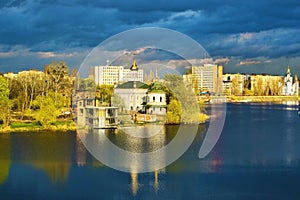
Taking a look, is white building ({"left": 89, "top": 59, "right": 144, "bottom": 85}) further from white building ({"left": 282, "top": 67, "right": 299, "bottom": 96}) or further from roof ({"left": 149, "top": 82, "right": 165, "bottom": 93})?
white building ({"left": 282, "top": 67, "right": 299, "bottom": 96})

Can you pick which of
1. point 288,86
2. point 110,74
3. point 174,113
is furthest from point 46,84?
point 288,86

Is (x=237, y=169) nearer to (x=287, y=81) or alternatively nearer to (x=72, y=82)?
(x=72, y=82)

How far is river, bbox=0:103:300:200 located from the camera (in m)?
7.33

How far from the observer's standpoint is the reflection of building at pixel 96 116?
1551 centimetres

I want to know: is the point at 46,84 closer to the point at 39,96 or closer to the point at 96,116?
the point at 39,96

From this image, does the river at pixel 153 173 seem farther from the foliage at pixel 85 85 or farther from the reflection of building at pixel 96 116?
the foliage at pixel 85 85

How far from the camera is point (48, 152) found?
10742mm

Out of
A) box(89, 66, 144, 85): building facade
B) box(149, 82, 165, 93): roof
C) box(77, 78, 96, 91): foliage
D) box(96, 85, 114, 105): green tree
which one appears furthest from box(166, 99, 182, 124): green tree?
box(89, 66, 144, 85): building facade

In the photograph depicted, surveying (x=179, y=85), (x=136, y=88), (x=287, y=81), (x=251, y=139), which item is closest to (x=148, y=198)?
(x=251, y=139)

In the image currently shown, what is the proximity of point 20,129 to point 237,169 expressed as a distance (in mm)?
8198

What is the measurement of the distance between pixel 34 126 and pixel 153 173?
7888 millimetres

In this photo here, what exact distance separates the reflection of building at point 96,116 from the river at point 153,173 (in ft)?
8.92

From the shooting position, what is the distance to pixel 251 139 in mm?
13500

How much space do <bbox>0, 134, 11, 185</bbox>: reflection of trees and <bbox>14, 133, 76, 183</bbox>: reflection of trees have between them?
0.68ft
